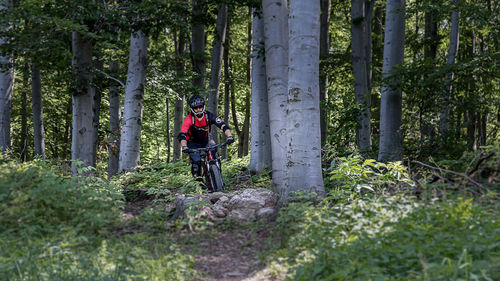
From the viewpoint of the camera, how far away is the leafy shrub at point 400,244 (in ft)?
11.0

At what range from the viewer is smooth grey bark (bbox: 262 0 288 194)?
7.93 meters

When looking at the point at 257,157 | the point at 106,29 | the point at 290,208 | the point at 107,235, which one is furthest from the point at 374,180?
the point at 106,29

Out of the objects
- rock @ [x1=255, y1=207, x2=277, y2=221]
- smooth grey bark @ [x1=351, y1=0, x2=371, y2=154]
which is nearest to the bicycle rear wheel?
rock @ [x1=255, y1=207, x2=277, y2=221]

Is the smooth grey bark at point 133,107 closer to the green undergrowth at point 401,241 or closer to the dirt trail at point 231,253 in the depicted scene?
the dirt trail at point 231,253

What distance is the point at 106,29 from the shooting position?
10.6 m

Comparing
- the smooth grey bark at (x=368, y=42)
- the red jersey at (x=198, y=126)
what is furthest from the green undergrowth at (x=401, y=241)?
the smooth grey bark at (x=368, y=42)

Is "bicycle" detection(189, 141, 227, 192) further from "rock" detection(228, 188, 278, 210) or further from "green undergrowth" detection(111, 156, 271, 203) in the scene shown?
"rock" detection(228, 188, 278, 210)

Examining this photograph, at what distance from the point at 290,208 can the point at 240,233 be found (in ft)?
2.82

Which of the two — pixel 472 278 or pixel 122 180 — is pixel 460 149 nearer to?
pixel 472 278

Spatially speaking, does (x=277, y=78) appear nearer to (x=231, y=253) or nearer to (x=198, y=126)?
(x=198, y=126)

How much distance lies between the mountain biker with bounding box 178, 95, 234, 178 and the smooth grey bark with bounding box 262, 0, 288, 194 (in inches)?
40.8

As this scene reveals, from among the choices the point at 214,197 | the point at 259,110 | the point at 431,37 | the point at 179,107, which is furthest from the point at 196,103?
the point at 431,37

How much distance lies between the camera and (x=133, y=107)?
11906mm

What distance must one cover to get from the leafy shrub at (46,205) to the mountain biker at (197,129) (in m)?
2.93
